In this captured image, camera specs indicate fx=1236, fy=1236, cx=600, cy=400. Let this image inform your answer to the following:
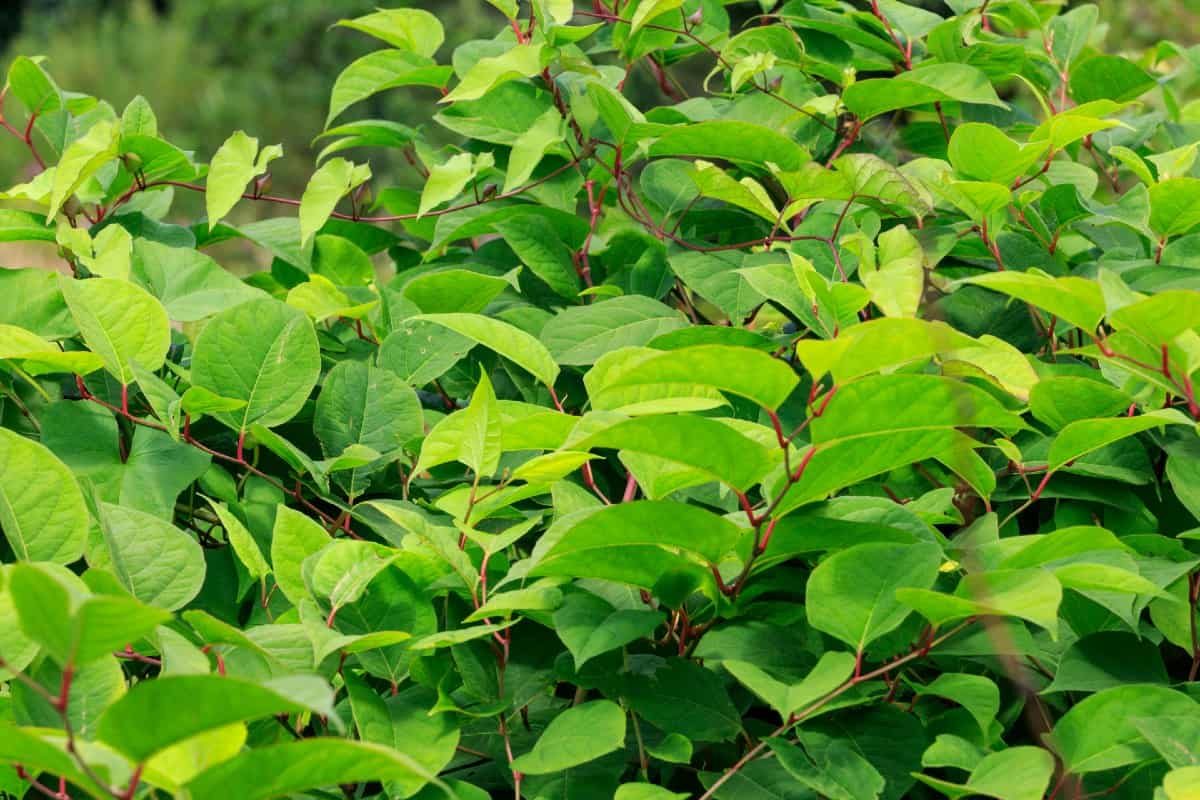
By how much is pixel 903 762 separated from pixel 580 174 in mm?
742

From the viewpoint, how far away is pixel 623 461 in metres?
0.84

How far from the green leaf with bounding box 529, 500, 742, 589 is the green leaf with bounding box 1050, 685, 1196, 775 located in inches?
9.7

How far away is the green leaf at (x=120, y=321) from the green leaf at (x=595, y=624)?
41 cm

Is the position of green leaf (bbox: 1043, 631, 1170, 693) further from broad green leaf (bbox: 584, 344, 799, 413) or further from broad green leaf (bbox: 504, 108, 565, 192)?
broad green leaf (bbox: 504, 108, 565, 192)

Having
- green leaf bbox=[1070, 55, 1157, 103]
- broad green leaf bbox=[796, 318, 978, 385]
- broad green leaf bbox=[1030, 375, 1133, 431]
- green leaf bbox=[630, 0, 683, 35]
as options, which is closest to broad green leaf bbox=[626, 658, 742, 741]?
broad green leaf bbox=[796, 318, 978, 385]

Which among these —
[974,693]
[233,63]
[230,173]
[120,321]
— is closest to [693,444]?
[974,693]

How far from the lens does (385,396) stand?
1048 millimetres

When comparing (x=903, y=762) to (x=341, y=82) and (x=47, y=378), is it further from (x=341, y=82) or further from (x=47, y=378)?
(x=341, y=82)

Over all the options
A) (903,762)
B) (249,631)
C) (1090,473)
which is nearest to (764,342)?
(1090,473)

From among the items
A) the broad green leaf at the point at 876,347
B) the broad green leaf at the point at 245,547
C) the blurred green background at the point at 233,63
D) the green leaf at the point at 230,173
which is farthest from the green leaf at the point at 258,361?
the blurred green background at the point at 233,63

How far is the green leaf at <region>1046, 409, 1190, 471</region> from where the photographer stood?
82cm

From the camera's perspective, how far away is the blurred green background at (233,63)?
9.85 m

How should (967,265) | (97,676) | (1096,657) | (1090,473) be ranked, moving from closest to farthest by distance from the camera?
(97,676)
(1096,657)
(1090,473)
(967,265)

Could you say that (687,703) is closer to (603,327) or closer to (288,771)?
(288,771)
